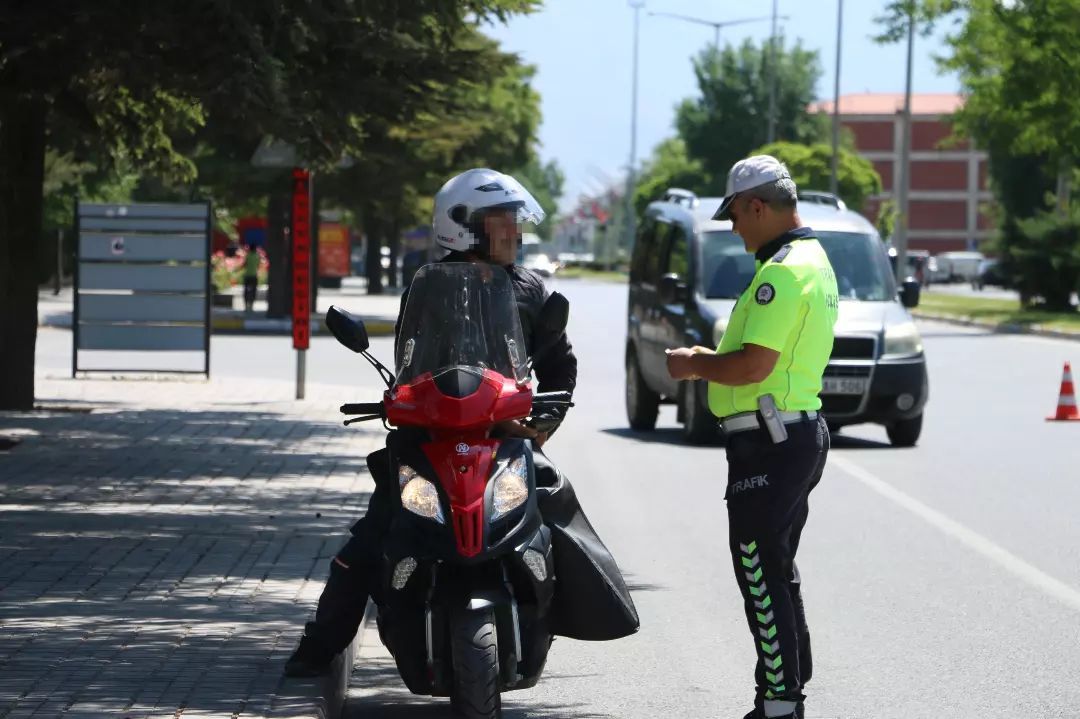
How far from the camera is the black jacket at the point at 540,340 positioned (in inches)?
258

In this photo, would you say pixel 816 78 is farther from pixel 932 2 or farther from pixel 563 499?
pixel 563 499

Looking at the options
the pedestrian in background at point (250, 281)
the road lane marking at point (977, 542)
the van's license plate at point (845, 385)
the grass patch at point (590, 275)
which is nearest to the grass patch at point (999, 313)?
the pedestrian in background at point (250, 281)

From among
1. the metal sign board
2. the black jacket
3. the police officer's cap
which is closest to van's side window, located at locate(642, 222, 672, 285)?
the metal sign board

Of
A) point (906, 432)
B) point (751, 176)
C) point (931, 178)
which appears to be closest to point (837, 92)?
point (906, 432)

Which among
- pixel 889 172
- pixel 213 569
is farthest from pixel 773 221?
pixel 889 172

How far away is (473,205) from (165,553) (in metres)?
4.05

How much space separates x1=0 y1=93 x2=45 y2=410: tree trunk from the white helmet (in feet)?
37.4

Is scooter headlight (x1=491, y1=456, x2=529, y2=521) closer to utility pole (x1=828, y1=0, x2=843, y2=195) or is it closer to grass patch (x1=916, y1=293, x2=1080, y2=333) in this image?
grass patch (x1=916, y1=293, x2=1080, y2=333)

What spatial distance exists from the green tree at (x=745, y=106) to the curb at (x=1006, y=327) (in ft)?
229

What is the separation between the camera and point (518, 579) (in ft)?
20.2

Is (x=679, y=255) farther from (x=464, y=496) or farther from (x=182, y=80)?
(x=464, y=496)

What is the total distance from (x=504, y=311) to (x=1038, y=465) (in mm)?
10527

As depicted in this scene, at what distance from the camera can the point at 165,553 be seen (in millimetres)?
9844

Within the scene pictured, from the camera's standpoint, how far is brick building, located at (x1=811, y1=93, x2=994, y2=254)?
14200cm
